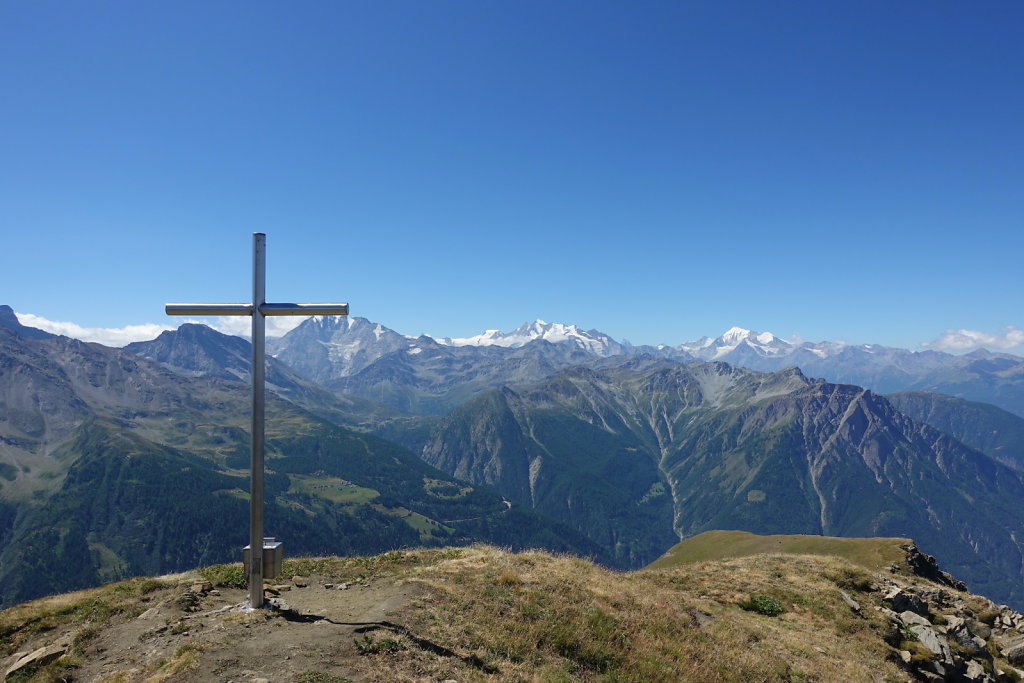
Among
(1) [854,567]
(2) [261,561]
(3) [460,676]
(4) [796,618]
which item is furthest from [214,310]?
(1) [854,567]

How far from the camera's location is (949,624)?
27.1m

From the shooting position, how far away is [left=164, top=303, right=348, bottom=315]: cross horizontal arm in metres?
16.9

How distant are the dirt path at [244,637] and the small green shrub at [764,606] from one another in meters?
17.7

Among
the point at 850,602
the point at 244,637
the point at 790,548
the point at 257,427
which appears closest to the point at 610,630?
the point at 244,637

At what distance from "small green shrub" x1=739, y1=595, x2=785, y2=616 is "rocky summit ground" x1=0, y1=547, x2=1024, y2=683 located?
0.32 feet

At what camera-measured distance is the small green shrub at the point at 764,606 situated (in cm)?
2566

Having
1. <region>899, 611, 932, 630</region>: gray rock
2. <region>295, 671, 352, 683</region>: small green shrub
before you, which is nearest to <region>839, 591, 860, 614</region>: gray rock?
<region>899, 611, 932, 630</region>: gray rock

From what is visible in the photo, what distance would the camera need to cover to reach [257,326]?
17.3 m

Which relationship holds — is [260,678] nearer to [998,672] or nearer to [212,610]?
[212,610]

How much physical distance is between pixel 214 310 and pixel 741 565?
3558 cm

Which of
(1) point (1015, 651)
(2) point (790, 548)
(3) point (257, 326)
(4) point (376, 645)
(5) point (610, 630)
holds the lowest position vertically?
(2) point (790, 548)

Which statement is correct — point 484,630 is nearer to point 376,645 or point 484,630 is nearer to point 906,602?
point 376,645

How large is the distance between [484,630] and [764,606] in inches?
705

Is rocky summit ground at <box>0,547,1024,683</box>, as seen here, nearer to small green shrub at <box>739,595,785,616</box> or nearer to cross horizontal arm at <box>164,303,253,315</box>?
small green shrub at <box>739,595,785,616</box>
